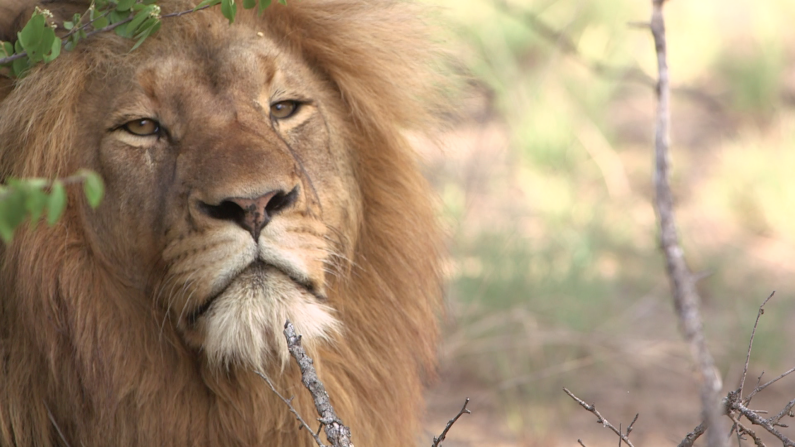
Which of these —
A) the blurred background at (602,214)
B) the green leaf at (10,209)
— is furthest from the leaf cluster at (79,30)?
the blurred background at (602,214)

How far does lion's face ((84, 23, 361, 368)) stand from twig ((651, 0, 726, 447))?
0.85 m

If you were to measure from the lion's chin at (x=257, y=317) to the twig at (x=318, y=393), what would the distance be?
19 cm

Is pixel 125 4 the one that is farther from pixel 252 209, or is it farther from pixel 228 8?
pixel 252 209

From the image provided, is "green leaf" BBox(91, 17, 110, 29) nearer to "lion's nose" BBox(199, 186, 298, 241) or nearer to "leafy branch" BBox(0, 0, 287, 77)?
"leafy branch" BBox(0, 0, 287, 77)

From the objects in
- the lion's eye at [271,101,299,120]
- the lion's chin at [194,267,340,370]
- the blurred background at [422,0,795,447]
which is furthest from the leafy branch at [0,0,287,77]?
the blurred background at [422,0,795,447]

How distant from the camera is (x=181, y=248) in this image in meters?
2.04

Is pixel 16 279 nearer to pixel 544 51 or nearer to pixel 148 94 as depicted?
pixel 148 94

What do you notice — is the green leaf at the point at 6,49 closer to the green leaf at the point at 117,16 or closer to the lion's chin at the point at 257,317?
the green leaf at the point at 117,16

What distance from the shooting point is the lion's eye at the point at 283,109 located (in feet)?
7.63

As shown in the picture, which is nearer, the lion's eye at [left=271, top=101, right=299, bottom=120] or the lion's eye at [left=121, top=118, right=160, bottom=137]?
the lion's eye at [left=121, top=118, right=160, bottom=137]

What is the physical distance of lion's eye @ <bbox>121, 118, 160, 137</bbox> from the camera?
7.18ft

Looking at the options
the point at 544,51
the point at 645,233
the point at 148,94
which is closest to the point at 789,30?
the point at 544,51

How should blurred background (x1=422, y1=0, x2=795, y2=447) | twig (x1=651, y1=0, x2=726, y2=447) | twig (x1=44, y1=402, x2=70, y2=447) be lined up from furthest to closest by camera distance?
blurred background (x1=422, y1=0, x2=795, y2=447), twig (x1=44, y1=402, x2=70, y2=447), twig (x1=651, y1=0, x2=726, y2=447)

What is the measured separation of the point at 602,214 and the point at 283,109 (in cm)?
381
